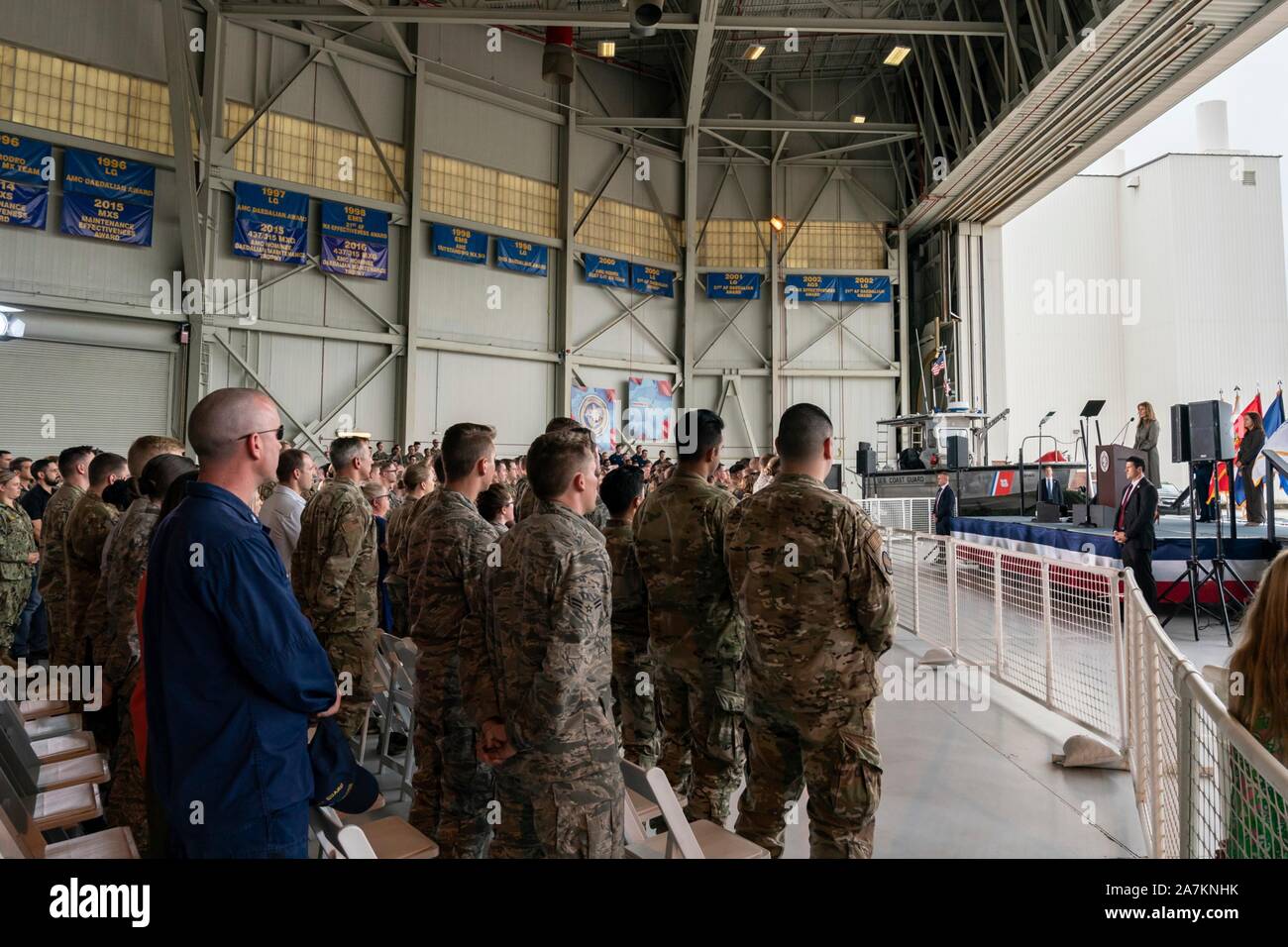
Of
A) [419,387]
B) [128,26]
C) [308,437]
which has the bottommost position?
[308,437]

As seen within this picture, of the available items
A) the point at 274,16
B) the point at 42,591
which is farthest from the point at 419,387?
the point at 42,591

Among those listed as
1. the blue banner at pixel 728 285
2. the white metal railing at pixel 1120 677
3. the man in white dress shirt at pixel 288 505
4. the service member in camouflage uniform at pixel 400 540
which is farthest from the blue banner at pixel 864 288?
the man in white dress shirt at pixel 288 505

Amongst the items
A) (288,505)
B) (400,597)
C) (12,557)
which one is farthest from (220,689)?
(12,557)

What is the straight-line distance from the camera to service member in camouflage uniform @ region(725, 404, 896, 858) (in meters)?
2.36

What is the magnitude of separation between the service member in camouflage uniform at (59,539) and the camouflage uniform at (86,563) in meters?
0.83

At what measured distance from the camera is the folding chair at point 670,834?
1.83m

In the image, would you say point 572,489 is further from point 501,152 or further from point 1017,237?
point 1017,237

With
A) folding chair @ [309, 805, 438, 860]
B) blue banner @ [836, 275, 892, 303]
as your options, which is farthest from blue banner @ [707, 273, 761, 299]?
folding chair @ [309, 805, 438, 860]

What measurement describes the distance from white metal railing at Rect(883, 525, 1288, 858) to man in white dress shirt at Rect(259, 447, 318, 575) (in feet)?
13.8

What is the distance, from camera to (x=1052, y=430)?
23.4 metres

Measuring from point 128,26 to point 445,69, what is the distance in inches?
219

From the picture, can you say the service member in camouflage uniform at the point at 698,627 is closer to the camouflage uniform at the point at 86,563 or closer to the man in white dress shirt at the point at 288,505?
the man in white dress shirt at the point at 288,505

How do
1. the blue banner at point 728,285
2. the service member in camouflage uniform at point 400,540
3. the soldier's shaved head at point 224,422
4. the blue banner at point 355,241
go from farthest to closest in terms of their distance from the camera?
the blue banner at point 728,285, the blue banner at point 355,241, the service member in camouflage uniform at point 400,540, the soldier's shaved head at point 224,422

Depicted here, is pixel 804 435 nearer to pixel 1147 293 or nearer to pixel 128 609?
pixel 128 609
